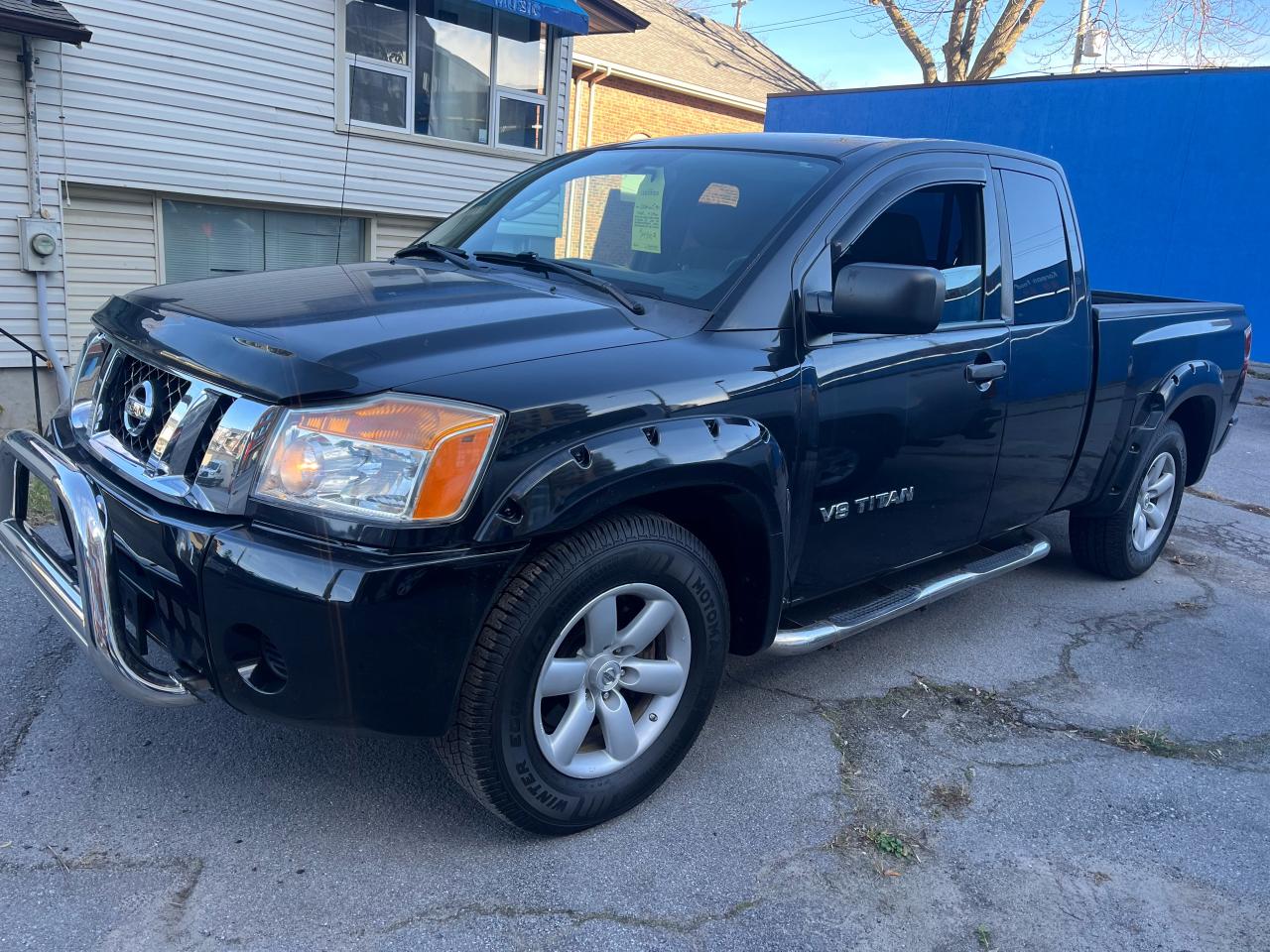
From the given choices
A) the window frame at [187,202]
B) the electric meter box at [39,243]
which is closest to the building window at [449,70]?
the window frame at [187,202]

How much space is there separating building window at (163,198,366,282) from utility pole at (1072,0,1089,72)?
17495 mm

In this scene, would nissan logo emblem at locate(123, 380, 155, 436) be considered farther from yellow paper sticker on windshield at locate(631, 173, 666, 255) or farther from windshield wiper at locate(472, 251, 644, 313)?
yellow paper sticker on windshield at locate(631, 173, 666, 255)

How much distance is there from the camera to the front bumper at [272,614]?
7.05ft

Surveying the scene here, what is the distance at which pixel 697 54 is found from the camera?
70.9ft

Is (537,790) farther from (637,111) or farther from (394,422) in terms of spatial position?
(637,111)

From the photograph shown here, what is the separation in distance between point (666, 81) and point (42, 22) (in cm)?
1315

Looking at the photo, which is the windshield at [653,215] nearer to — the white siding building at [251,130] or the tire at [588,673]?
the tire at [588,673]

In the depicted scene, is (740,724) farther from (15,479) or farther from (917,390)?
(15,479)

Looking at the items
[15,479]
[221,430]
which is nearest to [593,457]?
[221,430]

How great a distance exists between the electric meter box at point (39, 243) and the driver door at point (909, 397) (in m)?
7.27

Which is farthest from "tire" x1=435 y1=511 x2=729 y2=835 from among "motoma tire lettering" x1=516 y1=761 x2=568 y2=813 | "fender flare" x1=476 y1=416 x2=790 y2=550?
"fender flare" x1=476 y1=416 x2=790 y2=550

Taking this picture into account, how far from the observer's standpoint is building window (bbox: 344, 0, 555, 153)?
10.1 meters

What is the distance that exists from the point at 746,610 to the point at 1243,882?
4.89 ft

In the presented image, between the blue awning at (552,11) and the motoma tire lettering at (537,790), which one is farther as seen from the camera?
the blue awning at (552,11)
